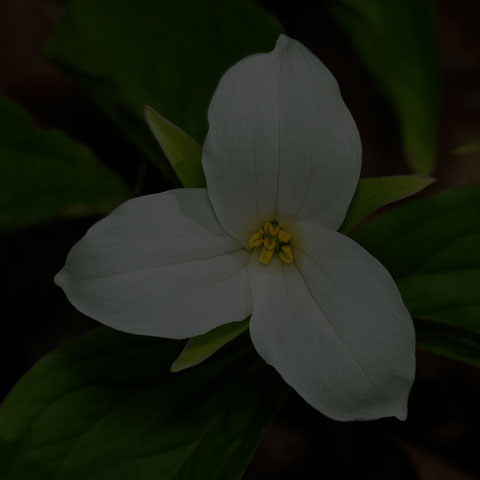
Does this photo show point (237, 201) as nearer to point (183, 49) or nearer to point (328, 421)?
point (183, 49)

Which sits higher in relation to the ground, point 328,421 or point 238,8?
point 238,8

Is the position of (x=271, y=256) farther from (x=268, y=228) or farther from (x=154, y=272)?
(x=154, y=272)

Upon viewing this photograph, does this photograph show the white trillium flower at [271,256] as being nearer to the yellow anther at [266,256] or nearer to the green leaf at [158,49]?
the yellow anther at [266,256]

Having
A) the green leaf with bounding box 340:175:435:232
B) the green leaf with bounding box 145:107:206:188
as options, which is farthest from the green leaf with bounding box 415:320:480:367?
the green leaf with bounding box 145:107:206:188

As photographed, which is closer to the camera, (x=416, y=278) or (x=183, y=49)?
(x=416, y=278)

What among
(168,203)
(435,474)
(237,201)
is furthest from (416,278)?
(435,474)

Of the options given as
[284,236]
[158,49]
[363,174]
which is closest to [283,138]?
[284,236]
